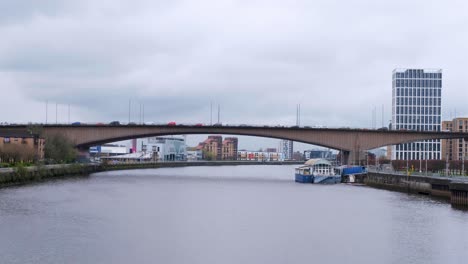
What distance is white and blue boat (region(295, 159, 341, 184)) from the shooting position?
245 feet

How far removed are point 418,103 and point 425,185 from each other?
11425 centimetres

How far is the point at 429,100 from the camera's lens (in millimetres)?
165750

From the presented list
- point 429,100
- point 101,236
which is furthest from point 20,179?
point 429,100

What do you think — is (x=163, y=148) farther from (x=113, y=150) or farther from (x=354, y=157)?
(x=354, y=157)

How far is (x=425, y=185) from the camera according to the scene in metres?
56.5

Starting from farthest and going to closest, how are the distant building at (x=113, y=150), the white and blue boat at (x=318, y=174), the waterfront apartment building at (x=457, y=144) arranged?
the distant building at (x=113, y=150)
the waterfront apartment building at (x=457, y=144)
the white and blue boat at (x=318, y=174)

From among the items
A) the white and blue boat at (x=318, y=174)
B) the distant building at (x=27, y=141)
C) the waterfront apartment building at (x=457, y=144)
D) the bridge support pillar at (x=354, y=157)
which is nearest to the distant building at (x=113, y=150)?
the waterfront apartment building at (x=457, y=144)

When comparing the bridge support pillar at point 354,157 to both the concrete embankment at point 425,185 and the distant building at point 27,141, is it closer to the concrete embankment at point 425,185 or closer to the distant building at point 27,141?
the concrete embankment at point 425,185

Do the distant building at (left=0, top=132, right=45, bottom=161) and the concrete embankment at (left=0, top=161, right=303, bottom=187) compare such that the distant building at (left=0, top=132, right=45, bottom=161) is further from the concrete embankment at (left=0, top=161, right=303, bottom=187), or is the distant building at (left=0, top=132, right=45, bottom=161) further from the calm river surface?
the calm river surface

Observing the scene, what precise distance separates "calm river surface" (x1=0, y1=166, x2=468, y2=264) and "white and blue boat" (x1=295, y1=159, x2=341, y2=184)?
81.0 feet

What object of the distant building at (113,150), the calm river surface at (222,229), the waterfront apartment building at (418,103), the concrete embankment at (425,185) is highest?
the waterfront apartment building at (418,103)

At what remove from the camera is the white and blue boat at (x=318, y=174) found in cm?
7456

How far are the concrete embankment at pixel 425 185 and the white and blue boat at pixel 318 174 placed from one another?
13.4 feet

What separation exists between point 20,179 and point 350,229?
35924 mm
